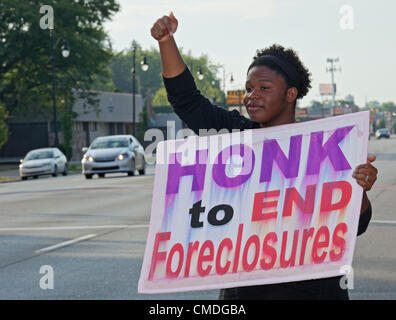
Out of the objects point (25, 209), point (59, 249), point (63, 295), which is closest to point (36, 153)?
point (25, 209)

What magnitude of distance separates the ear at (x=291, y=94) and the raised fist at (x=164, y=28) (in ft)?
1.75

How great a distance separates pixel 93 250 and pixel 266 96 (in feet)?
26.3

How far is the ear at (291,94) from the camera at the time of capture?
359 centimetres

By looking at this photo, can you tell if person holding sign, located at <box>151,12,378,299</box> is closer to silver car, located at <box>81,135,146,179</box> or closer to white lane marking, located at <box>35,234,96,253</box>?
white lane marking, located at <box>35,234,96,253</box>

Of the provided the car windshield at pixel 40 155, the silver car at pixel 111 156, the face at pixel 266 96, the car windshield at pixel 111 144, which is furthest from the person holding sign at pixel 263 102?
the car windshield at pixel 40 155

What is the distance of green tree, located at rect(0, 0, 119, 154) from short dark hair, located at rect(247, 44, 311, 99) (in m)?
52.3

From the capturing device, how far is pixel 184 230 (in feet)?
11.4

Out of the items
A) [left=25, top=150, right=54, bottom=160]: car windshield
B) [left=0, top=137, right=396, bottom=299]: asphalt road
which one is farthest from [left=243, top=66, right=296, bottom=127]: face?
[left=25, top=150, right=54, bottom=160]: car windshield

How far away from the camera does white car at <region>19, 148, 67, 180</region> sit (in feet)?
130

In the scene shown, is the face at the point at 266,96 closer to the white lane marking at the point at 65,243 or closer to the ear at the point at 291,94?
the ear at the point at 291,94

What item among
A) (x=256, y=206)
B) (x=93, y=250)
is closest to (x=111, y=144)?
(x=93, y=250)

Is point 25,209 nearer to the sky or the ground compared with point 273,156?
nearer to the ground
